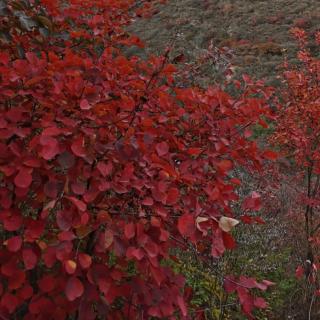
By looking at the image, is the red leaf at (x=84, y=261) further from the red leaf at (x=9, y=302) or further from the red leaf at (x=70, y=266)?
the red leaf at (x=9, y=302)

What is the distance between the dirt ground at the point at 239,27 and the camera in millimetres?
13948

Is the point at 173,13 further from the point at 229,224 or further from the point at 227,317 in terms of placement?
the point at 229,224

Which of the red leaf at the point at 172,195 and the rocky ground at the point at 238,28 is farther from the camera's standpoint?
the rocky ground at the point at 238,28

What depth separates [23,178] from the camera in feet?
5.53

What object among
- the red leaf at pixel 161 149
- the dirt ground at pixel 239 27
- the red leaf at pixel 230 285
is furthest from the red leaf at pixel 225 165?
the dirt ground at pixel 239 27

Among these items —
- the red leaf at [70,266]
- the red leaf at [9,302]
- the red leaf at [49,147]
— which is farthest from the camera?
the red leaf at [9,302]

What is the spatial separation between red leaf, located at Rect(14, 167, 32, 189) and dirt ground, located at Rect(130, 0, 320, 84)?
11733 millimetres

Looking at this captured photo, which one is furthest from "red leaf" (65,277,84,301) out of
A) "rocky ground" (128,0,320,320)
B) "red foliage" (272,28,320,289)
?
"rocky ground" (128,0,320,320)

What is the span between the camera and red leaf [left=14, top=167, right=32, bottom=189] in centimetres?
166

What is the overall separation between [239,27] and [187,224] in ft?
49.9

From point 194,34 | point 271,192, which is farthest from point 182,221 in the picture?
point 194,34

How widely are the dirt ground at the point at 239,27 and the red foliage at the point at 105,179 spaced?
11.1 metres

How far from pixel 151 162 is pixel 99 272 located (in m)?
0.45

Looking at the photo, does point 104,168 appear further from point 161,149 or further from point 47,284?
point 47,284
